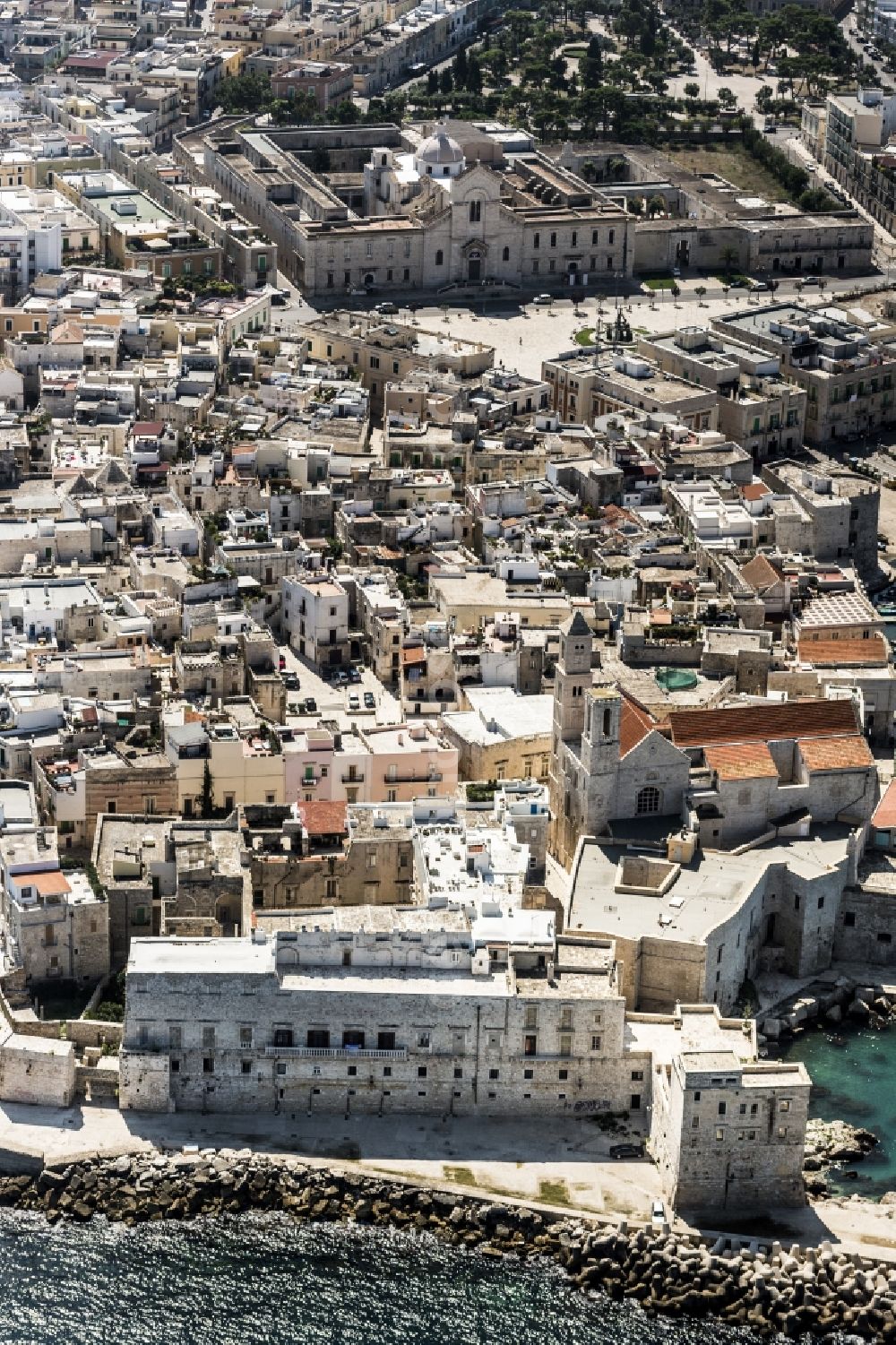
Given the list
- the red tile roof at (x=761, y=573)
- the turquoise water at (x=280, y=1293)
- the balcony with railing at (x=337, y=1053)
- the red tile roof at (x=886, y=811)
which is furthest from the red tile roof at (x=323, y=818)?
the red tile roof at (x=761, y=573)

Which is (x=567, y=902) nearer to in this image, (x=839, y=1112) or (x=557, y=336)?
(x=839, y=1112)

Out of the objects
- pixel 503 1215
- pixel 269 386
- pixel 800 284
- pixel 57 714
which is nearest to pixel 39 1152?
pixel 503 1215

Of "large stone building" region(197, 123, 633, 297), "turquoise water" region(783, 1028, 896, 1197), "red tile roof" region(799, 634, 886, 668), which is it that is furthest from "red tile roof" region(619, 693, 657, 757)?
"large stone building" region(197, 123, 633, 297)

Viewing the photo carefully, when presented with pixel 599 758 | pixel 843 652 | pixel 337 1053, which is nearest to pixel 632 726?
pixel 599 758

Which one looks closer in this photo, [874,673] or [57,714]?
[57,714]

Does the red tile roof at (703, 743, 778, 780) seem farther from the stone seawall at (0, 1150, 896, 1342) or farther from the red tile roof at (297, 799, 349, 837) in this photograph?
the stone seawall at (0, 1150, 896, 1342)

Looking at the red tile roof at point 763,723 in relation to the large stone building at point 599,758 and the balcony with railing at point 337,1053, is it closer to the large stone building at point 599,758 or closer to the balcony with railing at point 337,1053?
the large stone building at point 599,758
